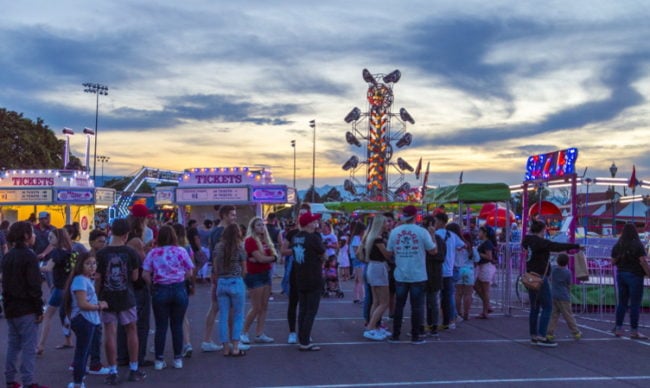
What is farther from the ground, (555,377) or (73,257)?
(73,257)

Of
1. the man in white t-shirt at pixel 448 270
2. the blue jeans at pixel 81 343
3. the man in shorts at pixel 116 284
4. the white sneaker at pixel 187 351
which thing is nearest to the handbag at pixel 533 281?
the man in white t-shirt at pixel 448 270

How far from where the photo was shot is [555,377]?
25.4ft

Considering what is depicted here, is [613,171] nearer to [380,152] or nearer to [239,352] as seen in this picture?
[380,152]

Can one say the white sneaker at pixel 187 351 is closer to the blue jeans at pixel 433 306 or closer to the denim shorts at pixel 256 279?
the denim shorts at pixel 256 279

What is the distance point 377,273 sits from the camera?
10.1 m

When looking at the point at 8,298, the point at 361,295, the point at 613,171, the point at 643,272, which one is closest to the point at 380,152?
the point at 613,171

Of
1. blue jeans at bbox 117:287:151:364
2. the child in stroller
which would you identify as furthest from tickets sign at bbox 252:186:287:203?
blue jeans at bbox 117:287:151:364

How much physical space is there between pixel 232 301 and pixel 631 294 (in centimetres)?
582

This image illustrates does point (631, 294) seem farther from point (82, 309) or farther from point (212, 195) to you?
point (212, 195)

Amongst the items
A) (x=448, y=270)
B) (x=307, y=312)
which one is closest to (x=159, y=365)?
(x=307, y=312)

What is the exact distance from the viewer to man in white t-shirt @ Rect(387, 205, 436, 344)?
31.7ft

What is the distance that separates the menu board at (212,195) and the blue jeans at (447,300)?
17126 mm

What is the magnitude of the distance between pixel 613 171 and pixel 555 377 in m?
30.8

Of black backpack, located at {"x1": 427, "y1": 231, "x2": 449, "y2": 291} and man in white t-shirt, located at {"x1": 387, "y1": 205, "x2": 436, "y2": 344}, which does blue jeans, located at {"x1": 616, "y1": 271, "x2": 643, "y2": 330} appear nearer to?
black backpack, located at {"x1": 427, "y1": 231, "x2": 449, "y2": 291}
